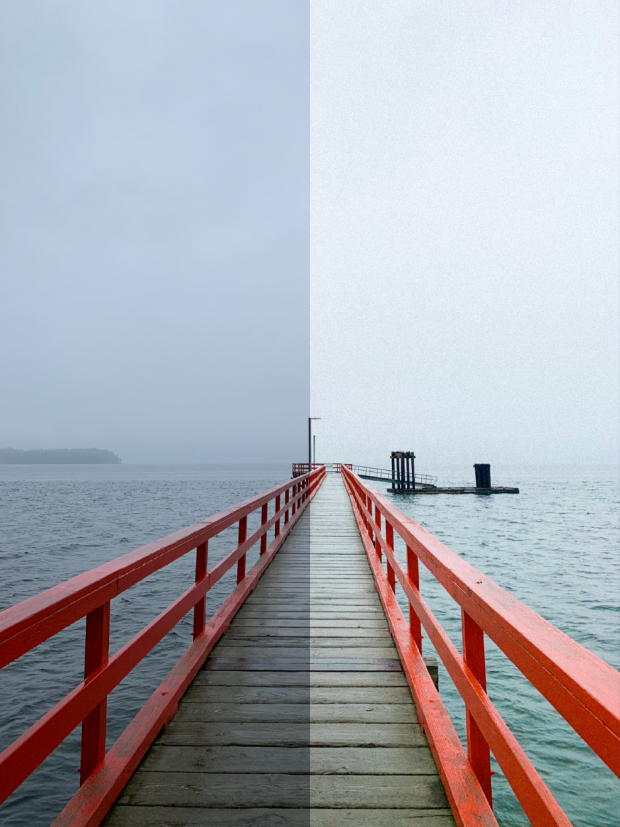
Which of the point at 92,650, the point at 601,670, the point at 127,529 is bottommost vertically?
the point at 127,529

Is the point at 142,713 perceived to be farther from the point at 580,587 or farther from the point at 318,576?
the point at 580,587

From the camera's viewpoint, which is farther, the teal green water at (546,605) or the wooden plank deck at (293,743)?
the teal green water at (546,605)

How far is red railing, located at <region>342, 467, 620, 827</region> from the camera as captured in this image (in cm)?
101

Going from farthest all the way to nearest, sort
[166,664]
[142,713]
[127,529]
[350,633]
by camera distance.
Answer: [127,529] < [166,664] < [350,633] < [142,713]

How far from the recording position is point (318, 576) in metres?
6.75

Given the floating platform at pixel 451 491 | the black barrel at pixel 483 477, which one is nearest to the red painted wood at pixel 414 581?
the floating platform at pixel 451 491

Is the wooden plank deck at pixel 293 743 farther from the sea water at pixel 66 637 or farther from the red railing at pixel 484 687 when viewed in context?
the sea water at pixel 66 637

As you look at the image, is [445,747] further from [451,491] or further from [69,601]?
[451,491]

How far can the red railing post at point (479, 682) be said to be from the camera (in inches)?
76.4

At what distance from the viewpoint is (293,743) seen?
2.70 meters

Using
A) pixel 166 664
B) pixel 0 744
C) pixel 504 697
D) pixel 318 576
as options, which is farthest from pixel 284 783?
pixel 166 664

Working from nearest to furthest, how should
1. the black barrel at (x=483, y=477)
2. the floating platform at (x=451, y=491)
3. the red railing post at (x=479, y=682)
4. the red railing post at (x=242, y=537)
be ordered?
1. the red railing post at (x=479, y=682)
2. the red railing post at (x=242, y=537)
3. the floating platform at (x=451, y=491)
4. the black barrel at (x=483, y=477)

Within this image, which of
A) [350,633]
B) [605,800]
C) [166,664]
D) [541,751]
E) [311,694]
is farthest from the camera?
[166,664]

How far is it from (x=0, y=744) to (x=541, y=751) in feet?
21.3
